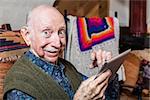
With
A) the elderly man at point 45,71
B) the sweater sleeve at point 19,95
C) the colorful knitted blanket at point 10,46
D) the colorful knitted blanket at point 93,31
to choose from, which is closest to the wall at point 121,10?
the colorful knitted blanket at point 93,31

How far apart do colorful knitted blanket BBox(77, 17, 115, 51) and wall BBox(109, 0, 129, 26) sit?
882 mm

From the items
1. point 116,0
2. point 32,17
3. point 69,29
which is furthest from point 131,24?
point 32,17

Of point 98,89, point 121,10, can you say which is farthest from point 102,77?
point 121,10

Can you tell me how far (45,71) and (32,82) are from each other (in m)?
0.12

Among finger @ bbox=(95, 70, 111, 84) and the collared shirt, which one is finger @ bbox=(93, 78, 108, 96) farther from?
the collared shirt

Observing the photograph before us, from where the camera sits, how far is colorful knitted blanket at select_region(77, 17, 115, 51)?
200 cm

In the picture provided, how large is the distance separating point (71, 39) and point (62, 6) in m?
0.63

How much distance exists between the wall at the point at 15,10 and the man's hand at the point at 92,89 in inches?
47.1

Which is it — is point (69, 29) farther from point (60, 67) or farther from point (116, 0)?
point (116, 0)

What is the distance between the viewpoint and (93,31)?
2.07m

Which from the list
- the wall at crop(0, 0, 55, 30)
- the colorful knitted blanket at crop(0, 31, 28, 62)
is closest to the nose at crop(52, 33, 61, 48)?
the colorful knitted blanket at crop(0, 31, 28, 62)

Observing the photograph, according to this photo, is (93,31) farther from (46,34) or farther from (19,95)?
(19,95)

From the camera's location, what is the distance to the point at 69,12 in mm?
2594

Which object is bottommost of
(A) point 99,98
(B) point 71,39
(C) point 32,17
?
(A) point 99,98
